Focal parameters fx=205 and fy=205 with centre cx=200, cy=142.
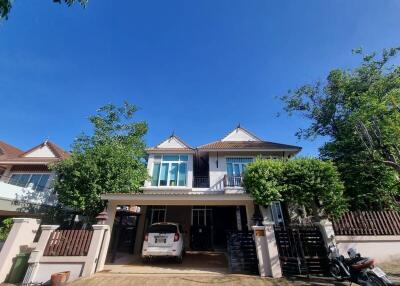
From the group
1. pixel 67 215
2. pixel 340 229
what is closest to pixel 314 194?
pixel 340 229

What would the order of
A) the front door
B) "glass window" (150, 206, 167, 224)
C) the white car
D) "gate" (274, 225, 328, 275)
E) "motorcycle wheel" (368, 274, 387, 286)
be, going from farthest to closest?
1. "glass window" (150, 206, 167, 224)
2. the front door
3. the white car
4. "gate" (274, 225, 328, 275)
5. "motorcycle wheel" (368, 274, 387, 286)

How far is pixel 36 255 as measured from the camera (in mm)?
7465

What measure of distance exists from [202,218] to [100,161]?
8.02m

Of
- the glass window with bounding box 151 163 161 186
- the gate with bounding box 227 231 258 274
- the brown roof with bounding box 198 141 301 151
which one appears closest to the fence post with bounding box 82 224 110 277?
the gate with bounding box 227 231 258 274

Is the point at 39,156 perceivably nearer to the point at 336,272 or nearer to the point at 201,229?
the point at 201,229

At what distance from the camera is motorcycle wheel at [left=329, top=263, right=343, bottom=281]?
6.35m

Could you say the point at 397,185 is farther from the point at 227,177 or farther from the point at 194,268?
the point at 194,268

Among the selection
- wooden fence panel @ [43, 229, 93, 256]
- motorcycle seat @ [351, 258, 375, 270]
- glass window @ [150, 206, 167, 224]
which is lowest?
motorcycle seat @ [351, 258, 375, 270]

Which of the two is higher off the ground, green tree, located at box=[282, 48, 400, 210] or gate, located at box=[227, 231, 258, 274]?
green tree, located at box=[282, 48, 400, 210]

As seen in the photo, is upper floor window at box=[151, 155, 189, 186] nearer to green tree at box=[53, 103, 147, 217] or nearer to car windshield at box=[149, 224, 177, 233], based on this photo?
green tree at box=[53, 103, 147, 217]

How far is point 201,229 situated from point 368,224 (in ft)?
31.6

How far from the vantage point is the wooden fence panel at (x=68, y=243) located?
7.80 meters

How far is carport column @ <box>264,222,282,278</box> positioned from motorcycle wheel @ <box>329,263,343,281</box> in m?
1.59

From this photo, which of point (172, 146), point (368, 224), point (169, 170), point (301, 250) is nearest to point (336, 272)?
point (301, 250)
